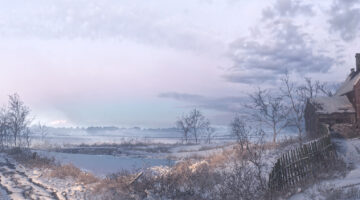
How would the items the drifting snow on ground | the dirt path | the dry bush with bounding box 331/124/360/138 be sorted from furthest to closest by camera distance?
the dry bush with bounding box 331/124/360/138
the drifting snow on ground
the dirt path

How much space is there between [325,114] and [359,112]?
10.1 ft

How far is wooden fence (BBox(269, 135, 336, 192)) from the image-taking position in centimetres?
1434

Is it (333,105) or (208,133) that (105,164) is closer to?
(333,105)

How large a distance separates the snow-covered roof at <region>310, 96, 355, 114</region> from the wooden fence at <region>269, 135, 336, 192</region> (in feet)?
53.6

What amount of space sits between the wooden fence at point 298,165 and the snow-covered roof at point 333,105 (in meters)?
16.3

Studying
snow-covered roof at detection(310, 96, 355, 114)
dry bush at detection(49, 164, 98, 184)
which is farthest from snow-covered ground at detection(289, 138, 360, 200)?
dry bush at detection(49, 164, 98, 184)

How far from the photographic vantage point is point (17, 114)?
2165 inches

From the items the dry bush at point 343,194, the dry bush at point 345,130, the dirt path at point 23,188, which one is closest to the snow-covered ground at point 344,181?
the dry bush at point 343,194

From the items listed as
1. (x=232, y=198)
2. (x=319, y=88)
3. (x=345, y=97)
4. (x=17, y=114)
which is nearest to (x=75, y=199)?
(x=232, y=198)

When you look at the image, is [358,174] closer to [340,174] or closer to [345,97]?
[340,174]

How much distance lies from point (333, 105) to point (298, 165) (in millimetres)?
21996

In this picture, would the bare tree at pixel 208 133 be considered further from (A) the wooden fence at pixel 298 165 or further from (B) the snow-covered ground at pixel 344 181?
(A) the wooden fence at pixel 298 165

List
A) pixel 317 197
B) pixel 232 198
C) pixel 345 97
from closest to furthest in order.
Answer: pixel 317 197, pixel 232 198, pixel 345 97

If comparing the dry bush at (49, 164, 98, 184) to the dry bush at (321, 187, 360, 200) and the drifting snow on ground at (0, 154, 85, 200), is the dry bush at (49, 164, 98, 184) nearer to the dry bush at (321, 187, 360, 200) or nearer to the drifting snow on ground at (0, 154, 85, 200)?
the drifting snow on ground at (0, 154, 85, 200)
